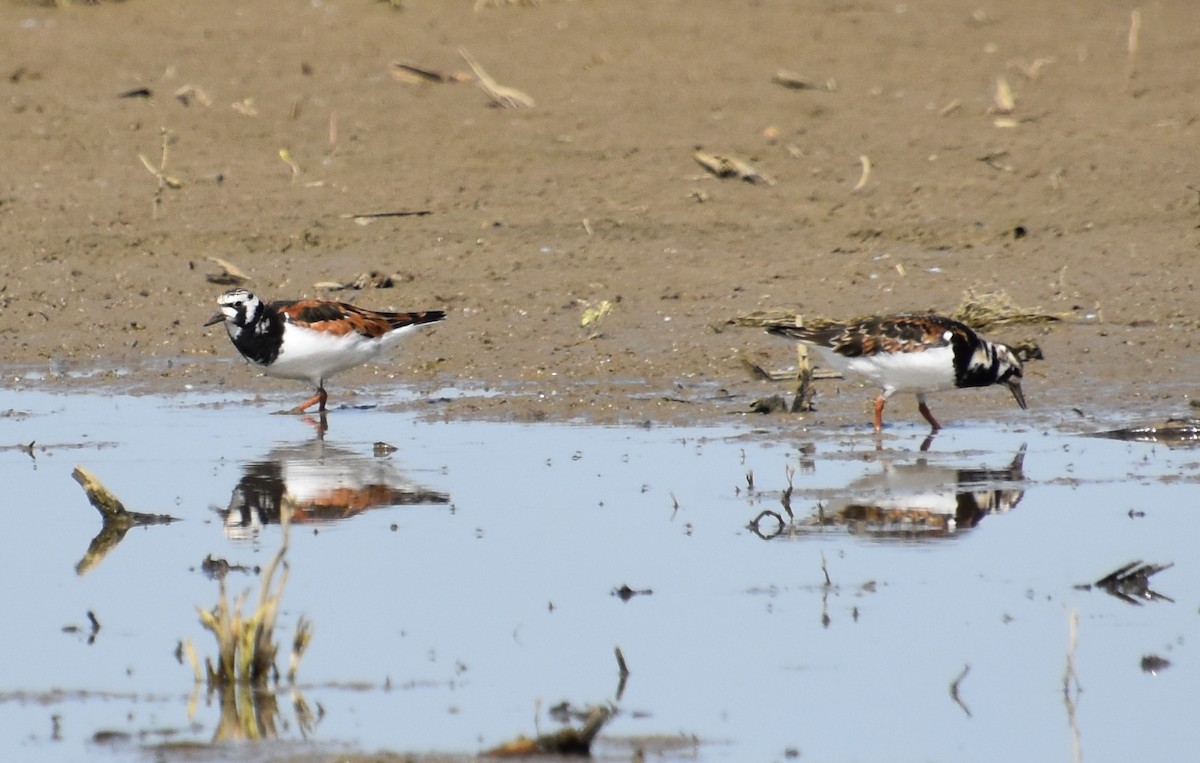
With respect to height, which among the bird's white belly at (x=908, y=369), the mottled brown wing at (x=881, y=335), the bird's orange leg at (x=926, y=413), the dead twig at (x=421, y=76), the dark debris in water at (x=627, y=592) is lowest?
the dark debris in water at (x=627, y=592)

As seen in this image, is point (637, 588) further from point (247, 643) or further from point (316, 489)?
point (316, 489)

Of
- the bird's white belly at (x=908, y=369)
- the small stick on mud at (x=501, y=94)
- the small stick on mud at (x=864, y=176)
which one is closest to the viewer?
the bird's white belly at (x=908, y=369)

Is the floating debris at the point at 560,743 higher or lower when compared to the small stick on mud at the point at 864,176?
lower

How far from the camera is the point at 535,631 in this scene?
715 centimetres

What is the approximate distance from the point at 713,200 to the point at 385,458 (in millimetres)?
6941

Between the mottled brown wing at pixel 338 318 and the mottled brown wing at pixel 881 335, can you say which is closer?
the mottled brown wing at pixel 881 335

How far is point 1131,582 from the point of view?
7672mm

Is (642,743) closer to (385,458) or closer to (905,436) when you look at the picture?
(385,458)

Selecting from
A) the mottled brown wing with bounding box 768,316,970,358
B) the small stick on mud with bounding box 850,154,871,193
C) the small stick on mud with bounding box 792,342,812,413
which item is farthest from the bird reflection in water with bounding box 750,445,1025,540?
the small stick on mud with bounding box 850,154,871,193

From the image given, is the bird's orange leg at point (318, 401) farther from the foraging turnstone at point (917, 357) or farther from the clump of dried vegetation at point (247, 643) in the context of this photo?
the clump of dried vegetation at point (247, 643)

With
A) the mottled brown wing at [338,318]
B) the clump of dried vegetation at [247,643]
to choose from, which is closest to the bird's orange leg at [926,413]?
the mottled brown wing at [338,318]

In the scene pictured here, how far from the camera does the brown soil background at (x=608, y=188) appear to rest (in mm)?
13820

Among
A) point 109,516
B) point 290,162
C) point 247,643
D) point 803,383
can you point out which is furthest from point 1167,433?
point 290,162

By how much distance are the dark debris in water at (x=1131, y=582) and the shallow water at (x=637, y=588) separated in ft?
0.26
